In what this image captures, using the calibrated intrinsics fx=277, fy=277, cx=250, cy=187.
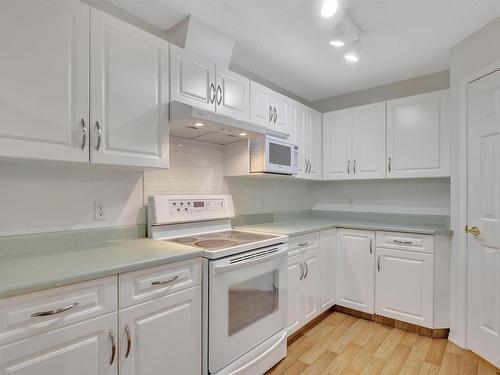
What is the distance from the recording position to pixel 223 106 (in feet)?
6.75

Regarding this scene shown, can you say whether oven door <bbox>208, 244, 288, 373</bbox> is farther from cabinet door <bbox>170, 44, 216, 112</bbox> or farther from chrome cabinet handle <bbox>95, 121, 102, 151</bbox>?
cabinet door <bbox>170, 44, 216, 112</bbox>

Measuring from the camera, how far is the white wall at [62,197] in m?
1.41

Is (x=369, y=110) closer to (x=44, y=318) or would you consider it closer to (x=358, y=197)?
(x=358, y=197)

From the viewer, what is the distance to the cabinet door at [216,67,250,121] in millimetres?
2037

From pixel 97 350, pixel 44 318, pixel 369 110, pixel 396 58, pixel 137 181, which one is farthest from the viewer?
pixel 369 110

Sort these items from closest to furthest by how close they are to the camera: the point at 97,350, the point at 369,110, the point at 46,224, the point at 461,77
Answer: the point at 97,350, the point at 46,224, the point at 461,77, the point at 369,110

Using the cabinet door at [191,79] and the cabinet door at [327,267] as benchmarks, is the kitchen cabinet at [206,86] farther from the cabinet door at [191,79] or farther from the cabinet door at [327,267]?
the cabinet door at [327,267]

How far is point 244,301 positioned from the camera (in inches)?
68.8

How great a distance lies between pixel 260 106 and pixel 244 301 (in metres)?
1.57

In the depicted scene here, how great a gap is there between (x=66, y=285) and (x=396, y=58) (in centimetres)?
291

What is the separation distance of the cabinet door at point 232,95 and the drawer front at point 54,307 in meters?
1.38

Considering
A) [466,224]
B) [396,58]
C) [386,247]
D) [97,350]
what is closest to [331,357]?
[386,247]

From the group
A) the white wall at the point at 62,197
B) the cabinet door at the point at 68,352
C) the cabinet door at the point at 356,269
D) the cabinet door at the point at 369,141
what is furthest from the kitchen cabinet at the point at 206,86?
the cabinet door at the point at 356,269

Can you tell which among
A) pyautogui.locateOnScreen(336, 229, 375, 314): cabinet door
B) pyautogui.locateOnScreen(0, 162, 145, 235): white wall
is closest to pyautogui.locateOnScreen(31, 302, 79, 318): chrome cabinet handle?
pyautogui.locateOnScreen(0, 162, 145, 235): white wall
